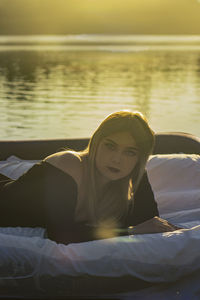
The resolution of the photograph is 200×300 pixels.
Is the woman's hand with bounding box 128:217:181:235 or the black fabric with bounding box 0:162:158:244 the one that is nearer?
the black fabric with bounding box 0:162:158:244

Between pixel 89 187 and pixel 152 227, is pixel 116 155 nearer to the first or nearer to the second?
pixel 89 187

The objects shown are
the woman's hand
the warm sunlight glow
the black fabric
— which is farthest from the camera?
the warm sunlight glow

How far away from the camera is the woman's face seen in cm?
222

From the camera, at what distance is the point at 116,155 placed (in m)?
2.23

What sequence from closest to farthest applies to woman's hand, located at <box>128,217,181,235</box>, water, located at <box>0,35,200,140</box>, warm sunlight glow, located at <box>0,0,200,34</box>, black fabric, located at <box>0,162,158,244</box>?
black fabric, located at <box>0,162,158,244</box>, woman's hand, located at <box>128,217,181,235</box>, water, located at <box>0,35,200,140</box>, warm sunlight glow, located at <box>0,0,200,34</box>

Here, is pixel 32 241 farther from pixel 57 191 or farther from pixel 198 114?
pixel 198 114

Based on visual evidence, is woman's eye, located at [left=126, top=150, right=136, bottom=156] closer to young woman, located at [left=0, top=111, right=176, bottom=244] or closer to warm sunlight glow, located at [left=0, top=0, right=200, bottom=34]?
young woman, located at [left=0, top=111, right=176, bottom=244]

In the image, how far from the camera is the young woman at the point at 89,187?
220 centimetres

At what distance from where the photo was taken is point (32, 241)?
2246mm

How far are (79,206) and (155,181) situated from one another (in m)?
1.05

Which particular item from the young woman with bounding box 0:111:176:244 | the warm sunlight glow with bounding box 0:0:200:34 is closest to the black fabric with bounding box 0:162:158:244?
the young woman with bounding box 0:111:176:244

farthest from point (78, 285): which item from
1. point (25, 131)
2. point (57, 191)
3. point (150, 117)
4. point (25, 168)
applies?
point (150, 117)

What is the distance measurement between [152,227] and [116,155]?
17.8 inches

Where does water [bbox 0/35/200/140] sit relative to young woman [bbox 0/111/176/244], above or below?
below
